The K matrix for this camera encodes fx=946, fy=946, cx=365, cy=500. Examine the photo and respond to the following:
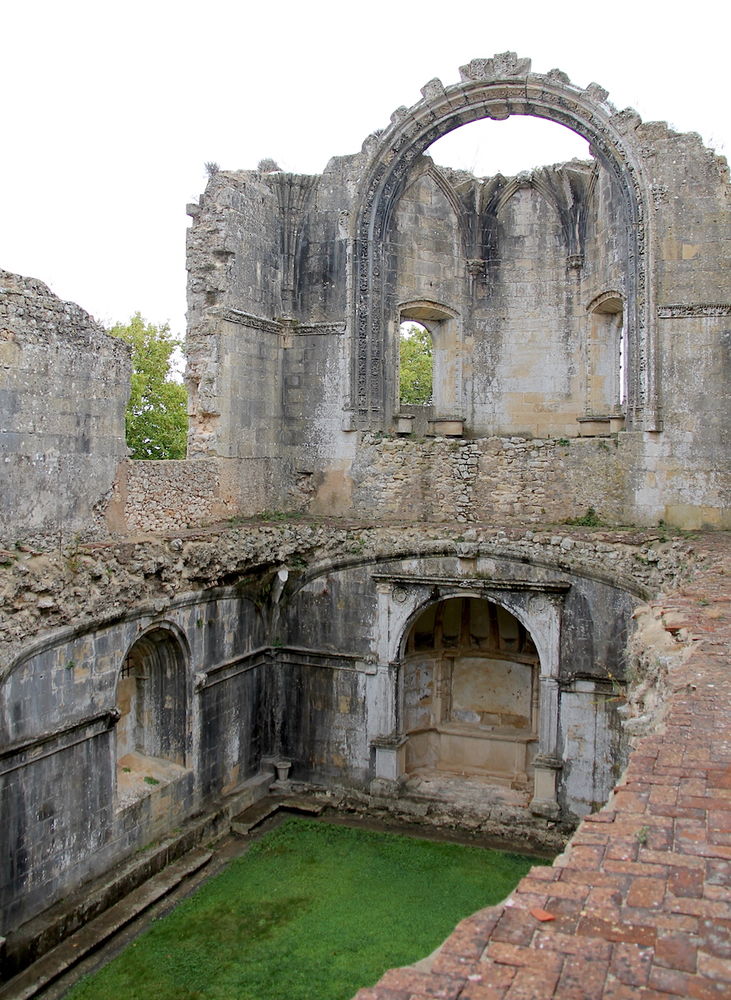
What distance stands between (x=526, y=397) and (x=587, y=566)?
487cm

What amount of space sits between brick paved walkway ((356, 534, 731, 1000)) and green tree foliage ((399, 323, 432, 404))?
28138mm

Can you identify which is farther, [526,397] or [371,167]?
[526,397]

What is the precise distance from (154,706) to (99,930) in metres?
2.96

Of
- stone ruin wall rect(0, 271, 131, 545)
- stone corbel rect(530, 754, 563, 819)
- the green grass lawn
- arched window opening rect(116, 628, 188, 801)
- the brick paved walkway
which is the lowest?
the green grass lawn

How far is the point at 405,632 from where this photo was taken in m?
13.3

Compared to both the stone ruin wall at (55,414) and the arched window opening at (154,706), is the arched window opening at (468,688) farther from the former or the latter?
the stone ruin wall at (55,414)

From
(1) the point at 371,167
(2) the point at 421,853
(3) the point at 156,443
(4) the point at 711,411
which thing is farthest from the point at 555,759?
(3) the point at 156,443

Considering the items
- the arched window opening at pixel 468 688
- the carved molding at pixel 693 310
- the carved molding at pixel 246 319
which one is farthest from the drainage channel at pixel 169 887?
the carved molding at pixel 693 310

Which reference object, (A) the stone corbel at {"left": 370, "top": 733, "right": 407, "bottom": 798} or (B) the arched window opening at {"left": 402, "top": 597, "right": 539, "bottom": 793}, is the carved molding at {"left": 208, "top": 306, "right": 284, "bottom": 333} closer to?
(B) the arched window opening at {"left": 402, "top": 597, "right": 539, "bottom": 793}

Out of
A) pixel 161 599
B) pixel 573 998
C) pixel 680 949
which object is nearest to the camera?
pixel 573 998

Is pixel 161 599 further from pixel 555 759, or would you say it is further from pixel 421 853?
pixel 555 759

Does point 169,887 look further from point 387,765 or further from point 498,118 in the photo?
point 498,118

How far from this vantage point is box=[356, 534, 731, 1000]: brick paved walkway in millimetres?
2916

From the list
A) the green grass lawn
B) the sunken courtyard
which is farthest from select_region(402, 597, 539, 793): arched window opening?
the green grass lawn
